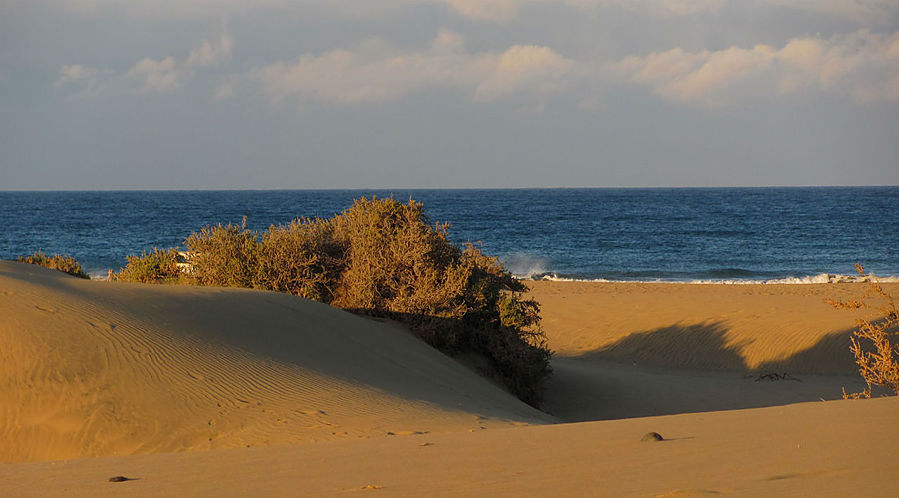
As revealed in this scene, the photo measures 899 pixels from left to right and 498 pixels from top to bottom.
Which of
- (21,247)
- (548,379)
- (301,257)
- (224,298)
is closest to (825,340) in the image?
(548,379)

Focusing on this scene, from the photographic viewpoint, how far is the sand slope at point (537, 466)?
163 inches

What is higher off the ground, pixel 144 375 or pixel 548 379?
pixel 144 375

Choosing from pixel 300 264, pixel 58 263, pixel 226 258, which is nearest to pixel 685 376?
pixel 300 264

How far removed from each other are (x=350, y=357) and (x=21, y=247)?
42194 mm

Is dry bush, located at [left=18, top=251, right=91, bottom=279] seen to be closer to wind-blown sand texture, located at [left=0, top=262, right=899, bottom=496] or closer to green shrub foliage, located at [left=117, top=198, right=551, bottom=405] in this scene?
green shrub foliage, located at [left=117, top=198, right=551, bottom=405]

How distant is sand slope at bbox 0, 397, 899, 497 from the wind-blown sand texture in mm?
19

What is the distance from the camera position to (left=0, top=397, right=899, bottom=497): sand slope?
Result: 414 centimetres

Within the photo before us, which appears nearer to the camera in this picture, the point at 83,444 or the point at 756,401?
the point at 83,444

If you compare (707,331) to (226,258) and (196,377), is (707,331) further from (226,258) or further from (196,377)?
(196,377)

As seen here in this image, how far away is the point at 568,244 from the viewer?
48531 millimetres

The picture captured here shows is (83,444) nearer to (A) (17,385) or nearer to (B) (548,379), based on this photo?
(A) (17,385)

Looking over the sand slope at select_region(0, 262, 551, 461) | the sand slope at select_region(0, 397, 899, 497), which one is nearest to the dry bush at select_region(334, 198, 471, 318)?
the sand slope at select_region(0, 262, 551, 461)

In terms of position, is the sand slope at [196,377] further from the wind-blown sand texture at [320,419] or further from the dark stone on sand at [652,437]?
the dark stone on sand at [652,437]

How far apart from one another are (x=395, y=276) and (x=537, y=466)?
7.44 meters
